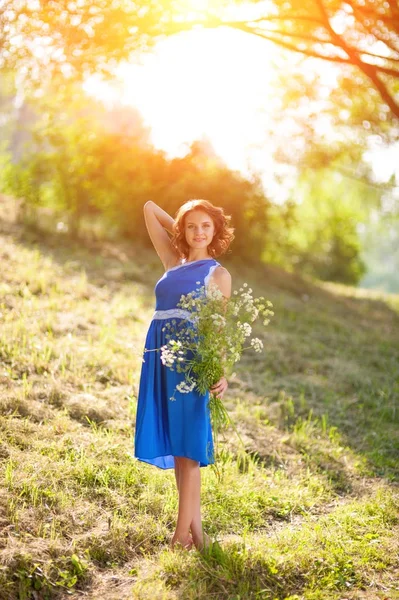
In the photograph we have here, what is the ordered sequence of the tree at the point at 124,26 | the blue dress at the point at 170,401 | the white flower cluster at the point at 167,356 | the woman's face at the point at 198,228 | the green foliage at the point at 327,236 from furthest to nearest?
the green foliage at the point at 327,236 → the tree at the point at 124,26 → the woman's face at the point at 198,228 → the blue dress at the point at 170,401 → the white flower cluster at the point at 167,356

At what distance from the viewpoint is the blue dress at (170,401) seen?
3.38 metres

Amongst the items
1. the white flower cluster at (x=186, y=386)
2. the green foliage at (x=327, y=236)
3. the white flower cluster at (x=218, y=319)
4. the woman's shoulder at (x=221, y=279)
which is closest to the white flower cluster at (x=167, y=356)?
the white flower cluster at (x=186, y=386)

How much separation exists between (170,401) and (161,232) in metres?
1.12

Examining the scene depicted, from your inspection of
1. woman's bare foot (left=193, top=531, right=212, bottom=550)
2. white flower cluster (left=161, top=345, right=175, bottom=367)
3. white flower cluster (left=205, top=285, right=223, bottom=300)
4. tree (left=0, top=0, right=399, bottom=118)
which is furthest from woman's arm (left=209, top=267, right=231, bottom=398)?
tree (left=0, top=0, right=399, bottom=118)

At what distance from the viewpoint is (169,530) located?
379cm

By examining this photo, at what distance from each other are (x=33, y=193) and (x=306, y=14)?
5.82 meters

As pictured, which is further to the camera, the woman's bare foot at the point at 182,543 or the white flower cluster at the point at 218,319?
the woman's bare foot at the point at 182,543

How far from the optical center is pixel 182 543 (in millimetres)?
3426

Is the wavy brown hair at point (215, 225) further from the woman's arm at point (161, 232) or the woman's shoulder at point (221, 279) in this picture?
the woman's shoulder at point (221, 279)

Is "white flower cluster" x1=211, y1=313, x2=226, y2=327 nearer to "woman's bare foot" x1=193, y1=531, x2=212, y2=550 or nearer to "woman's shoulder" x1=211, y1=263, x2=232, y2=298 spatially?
"woman's shoulder" x1=211, y1=263, x2=232, y2=298

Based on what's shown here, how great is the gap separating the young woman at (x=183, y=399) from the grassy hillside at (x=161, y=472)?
309mm

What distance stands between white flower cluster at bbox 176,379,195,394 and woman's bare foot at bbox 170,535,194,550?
0.81 meters

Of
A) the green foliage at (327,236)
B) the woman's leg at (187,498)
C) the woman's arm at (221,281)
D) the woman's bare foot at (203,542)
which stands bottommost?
the woman's bare foot at (203,542)

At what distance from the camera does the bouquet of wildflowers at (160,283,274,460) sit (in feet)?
10.8
